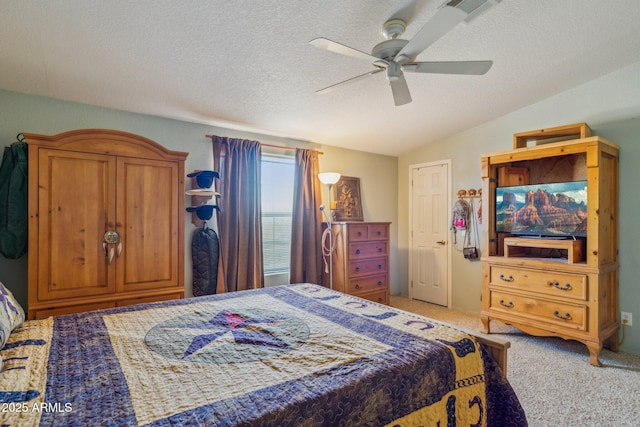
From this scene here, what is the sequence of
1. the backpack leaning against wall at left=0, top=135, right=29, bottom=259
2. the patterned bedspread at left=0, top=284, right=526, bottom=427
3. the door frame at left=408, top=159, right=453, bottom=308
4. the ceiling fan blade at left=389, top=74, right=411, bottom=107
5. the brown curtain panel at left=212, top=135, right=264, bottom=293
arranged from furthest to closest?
the door frame at left=408, top=159, right=453, bottom=308, the brown curtain panel at left=212, top=135, right=264, bottom=293, the backpack leaning against wall at left=0, top=135, right=29, bottom=259, the ceiling fan blade at left=389, top=74, right=411, bottom=107, the patterned bedspread at left=0, top=284, right=526, bottom=427

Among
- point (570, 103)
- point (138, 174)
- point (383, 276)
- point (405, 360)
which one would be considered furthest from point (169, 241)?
point (570, 103)

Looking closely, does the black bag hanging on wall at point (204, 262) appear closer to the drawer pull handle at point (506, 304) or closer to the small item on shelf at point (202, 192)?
the small item on shelf at point (202, 192)

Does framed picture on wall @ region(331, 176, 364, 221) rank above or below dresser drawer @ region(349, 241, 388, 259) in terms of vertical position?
above

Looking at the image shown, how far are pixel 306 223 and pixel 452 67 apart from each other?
8.41 ft

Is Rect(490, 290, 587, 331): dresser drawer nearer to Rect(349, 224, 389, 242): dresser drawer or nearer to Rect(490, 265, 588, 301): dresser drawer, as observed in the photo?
Rect(490, 265, 588, 301): dresser drawer

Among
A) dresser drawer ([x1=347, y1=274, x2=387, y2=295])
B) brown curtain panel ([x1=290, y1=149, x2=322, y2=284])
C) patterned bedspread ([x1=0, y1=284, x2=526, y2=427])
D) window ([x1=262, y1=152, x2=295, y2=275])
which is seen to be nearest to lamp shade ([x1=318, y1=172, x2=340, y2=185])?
brown curtain panel ([x1=290, y1=149, x2=322, y2=284])

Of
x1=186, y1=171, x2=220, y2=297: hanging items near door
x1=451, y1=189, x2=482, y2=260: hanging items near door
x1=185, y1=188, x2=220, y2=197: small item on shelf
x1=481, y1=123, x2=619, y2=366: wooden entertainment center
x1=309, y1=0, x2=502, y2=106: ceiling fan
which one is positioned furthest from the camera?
x1=451, y1=189, x2=482, y2=260: hanging items near door

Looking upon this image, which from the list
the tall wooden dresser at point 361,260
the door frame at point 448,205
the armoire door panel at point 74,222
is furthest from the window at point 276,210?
the door frame at point 448,205

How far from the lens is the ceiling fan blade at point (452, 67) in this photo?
193 cm

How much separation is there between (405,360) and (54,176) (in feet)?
8.42

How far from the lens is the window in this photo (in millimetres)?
3988

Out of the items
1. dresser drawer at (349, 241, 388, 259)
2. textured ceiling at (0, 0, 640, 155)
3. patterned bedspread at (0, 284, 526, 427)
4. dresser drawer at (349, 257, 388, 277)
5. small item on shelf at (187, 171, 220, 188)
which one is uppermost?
textured ceiling at (0, 0, 640, 155)

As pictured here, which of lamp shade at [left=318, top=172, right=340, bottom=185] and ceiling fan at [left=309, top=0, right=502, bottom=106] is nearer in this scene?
ceiling fan at [left=309, top=0, right=502, bottom=106]

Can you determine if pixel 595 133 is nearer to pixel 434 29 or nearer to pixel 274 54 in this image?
pixel 434 29
